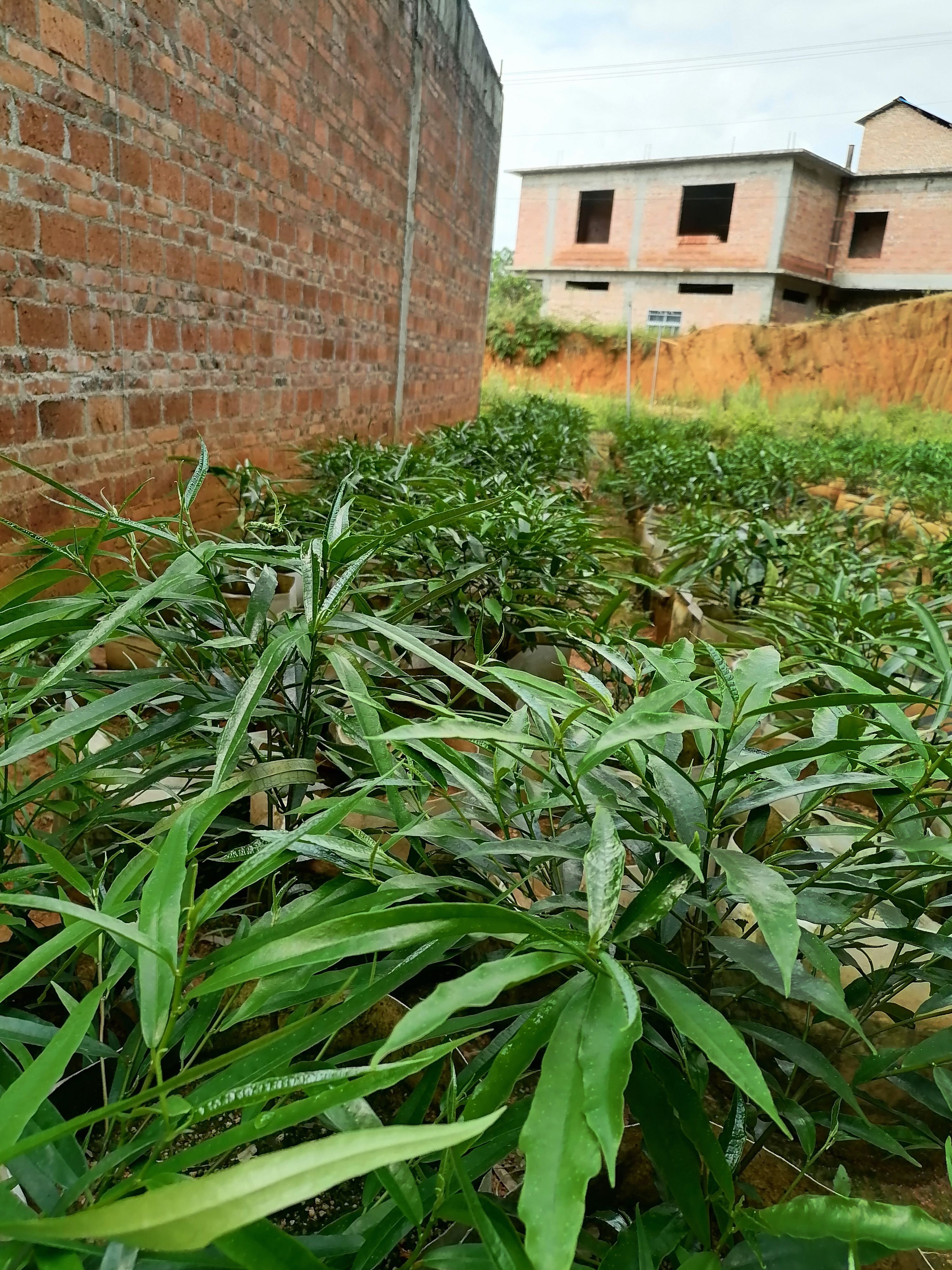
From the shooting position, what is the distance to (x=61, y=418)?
2594 millimetres

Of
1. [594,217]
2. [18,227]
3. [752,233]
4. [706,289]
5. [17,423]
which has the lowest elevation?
[17,423]

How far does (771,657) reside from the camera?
941mm

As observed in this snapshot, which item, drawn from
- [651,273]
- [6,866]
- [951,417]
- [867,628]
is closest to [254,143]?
[867,628]

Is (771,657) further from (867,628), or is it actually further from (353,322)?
(353,322)

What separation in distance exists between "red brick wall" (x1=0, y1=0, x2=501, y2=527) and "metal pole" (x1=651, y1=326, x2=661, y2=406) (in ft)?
43.2

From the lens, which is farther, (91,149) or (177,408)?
(177,408)

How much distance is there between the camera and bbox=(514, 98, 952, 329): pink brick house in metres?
19.7

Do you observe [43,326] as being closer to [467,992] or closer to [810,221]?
[467,992]

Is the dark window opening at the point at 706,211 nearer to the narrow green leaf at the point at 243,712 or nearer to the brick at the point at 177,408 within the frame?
the brick at the point at 177,408

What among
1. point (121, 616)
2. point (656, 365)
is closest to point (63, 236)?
point (121, 616)

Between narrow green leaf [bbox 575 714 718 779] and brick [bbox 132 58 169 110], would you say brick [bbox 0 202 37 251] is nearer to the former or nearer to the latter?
brick [bbox 132 58 169 110]

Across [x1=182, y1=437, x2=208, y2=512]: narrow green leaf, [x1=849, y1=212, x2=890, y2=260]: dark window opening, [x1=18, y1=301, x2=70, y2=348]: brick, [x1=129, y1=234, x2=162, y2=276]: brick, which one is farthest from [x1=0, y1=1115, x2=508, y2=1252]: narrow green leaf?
[x1=849, y1=212, x2=890, y2=260]: dark window opening

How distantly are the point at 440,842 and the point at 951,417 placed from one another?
16665mm

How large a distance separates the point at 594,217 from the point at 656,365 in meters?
7.70
